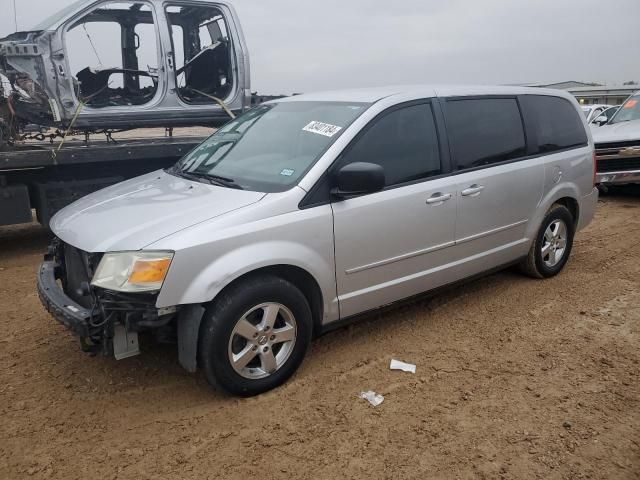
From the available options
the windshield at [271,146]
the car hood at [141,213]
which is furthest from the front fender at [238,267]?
the windshield at [271,146]

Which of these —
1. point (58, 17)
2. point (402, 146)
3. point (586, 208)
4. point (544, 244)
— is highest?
point (58, 17)

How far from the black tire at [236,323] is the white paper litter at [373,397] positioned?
1.47 feet

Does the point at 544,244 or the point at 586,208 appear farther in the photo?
the point at 586,208

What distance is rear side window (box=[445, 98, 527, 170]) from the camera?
390 centimetres

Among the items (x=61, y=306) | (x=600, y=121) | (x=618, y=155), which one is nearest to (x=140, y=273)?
(x=61, y=306)

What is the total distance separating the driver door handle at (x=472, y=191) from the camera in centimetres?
385

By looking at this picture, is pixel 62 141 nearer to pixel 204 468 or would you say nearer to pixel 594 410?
pixel 204 468

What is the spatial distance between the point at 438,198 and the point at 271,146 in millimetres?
1188

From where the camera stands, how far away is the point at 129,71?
6.38 m

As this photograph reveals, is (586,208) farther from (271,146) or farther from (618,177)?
(618,177)

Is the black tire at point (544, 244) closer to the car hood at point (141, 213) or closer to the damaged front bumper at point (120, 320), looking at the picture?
the car hood at point (141, 213)

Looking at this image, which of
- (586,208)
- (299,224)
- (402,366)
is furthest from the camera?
(586,208)

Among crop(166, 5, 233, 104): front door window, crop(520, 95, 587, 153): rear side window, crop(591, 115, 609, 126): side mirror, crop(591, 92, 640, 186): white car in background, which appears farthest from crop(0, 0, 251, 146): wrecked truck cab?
crop(591, 115, 609, 126): side mirror

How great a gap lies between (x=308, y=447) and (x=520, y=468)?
99cm
